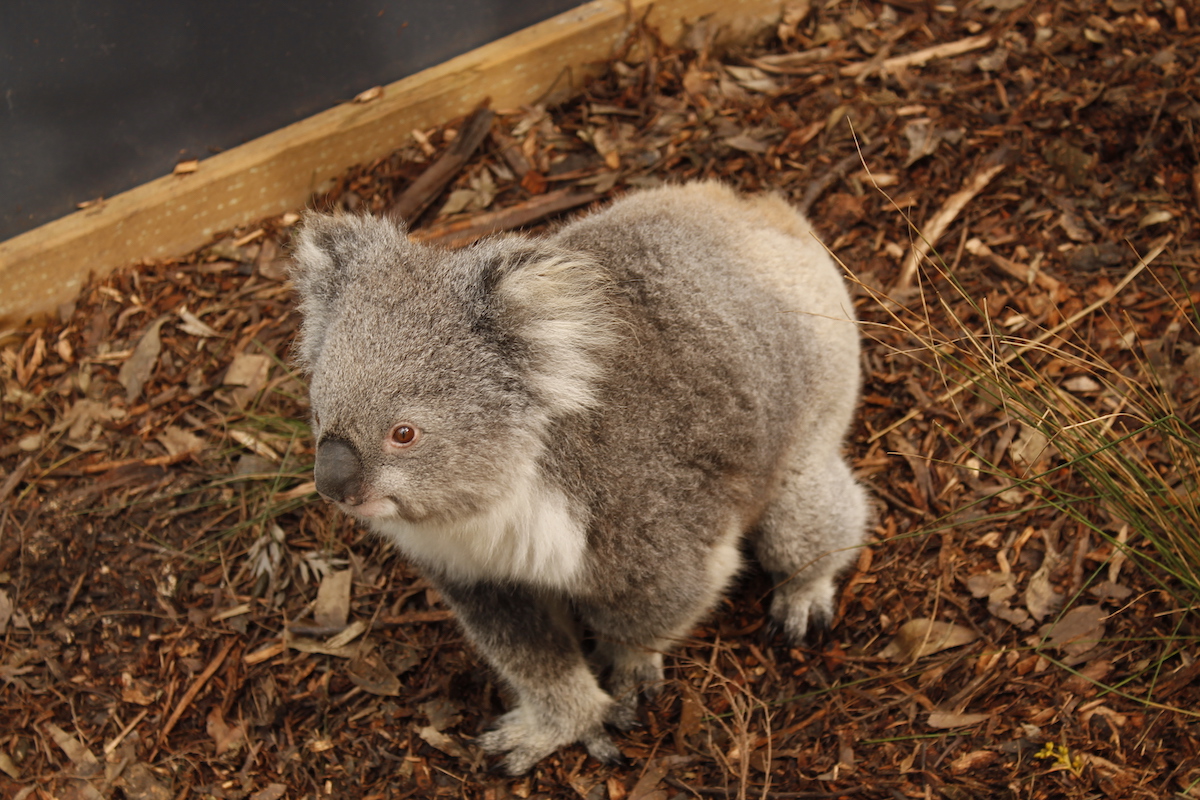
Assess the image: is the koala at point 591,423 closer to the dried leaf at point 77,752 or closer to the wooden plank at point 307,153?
the dried leaf at point 77,752

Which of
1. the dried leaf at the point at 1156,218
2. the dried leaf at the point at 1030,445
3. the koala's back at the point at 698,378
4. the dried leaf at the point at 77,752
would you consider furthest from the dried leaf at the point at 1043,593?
the dried leaf at the point at 77,752

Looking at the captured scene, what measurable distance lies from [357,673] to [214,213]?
232cm

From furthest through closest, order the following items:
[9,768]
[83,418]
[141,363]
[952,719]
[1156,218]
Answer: [141,363] < [83,418] < [1156,218] < [9,768] < [952,719]

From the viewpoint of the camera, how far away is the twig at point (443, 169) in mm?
4309

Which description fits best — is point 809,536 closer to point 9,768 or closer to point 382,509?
point 382,509

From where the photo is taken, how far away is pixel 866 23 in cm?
468

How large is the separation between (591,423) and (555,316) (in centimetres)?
31

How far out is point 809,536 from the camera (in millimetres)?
3039

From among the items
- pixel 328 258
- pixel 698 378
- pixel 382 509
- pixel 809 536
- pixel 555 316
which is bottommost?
pixel 809 536

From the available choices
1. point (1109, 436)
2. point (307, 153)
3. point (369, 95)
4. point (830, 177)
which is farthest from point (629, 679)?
point (369, 95)

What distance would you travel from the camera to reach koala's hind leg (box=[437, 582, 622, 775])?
277 cm

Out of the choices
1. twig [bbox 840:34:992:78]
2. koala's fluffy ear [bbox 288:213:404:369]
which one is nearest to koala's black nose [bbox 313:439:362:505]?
koala's fluffy ear [bbox 288:213:404:369]

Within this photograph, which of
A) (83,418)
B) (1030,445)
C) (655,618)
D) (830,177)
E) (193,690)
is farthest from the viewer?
(830,177)

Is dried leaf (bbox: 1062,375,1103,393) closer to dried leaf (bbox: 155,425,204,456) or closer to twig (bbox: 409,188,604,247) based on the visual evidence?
twig (bbox: 409,188,604,247)
